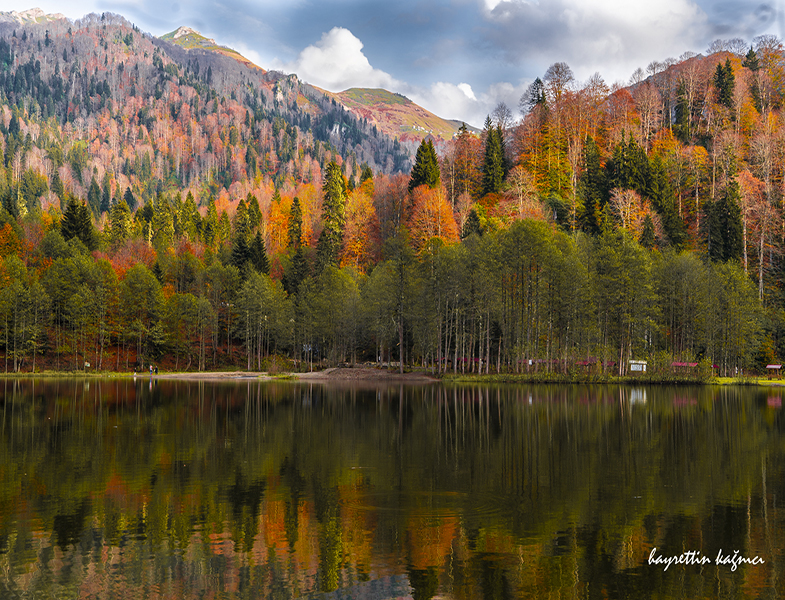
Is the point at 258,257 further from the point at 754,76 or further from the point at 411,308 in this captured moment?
the point at 754,76

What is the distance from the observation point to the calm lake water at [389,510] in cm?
1105

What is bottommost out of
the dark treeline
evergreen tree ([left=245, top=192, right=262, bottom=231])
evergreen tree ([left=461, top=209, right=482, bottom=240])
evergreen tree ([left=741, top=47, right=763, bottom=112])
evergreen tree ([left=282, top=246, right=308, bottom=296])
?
the dark treeline

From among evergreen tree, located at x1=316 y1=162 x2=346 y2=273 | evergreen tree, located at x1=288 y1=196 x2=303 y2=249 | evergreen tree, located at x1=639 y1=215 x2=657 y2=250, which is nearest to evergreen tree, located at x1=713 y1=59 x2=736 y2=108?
evergreen tree, located at x1=639 y1=215 x2=657 y2=250

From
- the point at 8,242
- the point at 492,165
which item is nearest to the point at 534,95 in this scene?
the point at 492,165

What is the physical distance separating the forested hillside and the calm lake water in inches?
1836

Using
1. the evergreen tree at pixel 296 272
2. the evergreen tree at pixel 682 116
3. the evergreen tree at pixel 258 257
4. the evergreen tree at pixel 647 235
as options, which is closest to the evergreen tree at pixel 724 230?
the evergreen tree at pixel 647 235

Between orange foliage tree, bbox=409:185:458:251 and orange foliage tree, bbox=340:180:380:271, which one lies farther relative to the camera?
orange foliage tree, bbox=340:180:380:271

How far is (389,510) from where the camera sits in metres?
15.5

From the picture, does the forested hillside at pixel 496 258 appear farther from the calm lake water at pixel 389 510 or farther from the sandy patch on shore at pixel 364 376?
the calm lake water at pixel 389 510

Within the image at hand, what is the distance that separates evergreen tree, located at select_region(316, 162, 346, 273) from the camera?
123m

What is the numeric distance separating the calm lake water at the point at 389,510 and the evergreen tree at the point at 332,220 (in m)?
91.1

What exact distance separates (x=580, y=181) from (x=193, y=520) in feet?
402

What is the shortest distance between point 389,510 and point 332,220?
125 metres

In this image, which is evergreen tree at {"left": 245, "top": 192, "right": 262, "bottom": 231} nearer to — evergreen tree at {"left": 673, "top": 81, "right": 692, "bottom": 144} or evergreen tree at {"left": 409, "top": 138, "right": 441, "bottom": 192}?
evergreen tree at {"left": 409, "top": 138, "right": 441, "bottom": 192}
